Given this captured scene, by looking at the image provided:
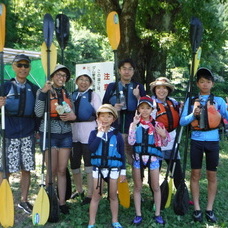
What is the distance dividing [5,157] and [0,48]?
1329 mm

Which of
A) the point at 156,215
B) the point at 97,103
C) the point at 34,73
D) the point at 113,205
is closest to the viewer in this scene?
the point at 113,205

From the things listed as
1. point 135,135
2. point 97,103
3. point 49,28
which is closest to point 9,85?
point 49,28

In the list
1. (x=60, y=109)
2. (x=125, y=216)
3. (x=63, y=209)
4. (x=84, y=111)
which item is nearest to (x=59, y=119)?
(x=60, y=109)

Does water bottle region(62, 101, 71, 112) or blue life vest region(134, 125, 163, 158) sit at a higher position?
water bottle region(62, 101, 71, 112)

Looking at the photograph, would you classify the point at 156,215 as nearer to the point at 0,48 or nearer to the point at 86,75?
the point at 86,75

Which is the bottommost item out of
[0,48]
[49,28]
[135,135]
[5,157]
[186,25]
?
[5,157]

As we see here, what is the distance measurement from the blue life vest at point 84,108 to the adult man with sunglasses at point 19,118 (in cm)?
55

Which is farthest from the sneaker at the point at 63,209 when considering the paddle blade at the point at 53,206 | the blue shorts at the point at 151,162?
the blue shorts at the point at 151,162

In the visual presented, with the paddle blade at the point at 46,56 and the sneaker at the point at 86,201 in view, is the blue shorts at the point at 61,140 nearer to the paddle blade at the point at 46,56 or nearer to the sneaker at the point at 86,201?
the paddle blade at the point at 46,56

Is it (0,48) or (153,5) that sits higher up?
(153,5)

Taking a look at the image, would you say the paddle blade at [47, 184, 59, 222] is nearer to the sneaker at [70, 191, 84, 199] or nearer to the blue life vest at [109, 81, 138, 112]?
the sneaker at [70, 191, 84, 199]

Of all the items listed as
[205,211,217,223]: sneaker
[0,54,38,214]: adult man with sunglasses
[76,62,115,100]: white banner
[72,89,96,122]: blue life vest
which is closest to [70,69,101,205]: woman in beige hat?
[72,89,96,122]: blue life vest

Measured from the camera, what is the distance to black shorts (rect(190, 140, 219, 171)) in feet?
11.1

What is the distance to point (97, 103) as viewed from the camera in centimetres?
369
